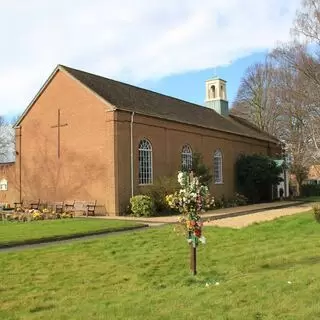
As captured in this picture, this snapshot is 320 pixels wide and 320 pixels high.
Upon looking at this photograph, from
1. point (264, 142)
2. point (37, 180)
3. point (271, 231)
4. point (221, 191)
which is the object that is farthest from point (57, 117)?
point (264, 142)

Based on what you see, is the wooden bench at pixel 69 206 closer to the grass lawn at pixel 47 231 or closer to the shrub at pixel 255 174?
the grass lawn at pixel 47 231

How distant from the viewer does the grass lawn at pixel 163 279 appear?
256 inches

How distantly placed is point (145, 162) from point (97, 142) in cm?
324

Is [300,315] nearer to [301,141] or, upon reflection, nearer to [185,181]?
[185,181]

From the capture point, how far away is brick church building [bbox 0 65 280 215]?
1075 inches

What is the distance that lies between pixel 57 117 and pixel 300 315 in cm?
2591

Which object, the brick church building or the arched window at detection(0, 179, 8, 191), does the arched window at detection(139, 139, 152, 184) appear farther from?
the arched window at detection(0, 179, 8, 191)

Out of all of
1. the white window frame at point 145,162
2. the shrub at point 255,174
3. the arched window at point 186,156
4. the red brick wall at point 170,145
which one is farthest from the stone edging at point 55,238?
the shrub at point 255,174

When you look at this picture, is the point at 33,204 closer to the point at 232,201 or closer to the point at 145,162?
the point at 145,162

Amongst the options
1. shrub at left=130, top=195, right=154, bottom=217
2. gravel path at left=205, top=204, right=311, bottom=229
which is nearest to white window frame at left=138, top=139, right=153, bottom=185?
shrub at left=130, top=195, right=154, bottom=217

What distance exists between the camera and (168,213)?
90.2 feet

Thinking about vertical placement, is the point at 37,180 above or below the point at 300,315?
above

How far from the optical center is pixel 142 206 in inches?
1022

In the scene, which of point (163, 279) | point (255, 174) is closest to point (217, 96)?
point (255, 174)
